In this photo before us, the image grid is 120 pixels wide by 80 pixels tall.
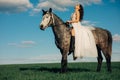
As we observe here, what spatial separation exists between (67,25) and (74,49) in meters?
1.27

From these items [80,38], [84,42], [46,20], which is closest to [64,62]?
[80,38]

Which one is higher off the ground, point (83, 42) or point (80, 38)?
point (80, 38)

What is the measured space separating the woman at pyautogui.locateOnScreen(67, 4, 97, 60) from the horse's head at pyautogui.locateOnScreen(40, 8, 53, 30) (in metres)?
1.13

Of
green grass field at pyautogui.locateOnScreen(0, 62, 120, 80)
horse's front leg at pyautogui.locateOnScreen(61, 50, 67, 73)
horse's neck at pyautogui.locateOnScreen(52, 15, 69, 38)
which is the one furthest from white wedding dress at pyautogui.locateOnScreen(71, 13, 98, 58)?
green grass field at pyautogui.locateOnScreen(0, 62, 120, 80)

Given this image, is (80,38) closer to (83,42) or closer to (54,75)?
(83,42)

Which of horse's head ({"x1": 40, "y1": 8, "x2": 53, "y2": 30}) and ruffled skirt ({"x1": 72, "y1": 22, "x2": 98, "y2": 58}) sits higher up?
horse's head ({"x1": 40, "y1": 8, "x2": 53, "y2": 30})

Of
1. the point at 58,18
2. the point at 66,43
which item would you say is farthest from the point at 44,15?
the point at 66,43

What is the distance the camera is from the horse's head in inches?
471

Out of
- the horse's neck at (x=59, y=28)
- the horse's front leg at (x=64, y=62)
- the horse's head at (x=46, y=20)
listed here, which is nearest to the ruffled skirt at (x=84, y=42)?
the horse's neck at (x=59, y=28)

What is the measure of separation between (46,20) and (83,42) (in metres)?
2.34

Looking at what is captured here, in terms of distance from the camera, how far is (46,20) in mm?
12117

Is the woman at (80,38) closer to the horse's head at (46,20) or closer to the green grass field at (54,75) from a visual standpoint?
the green grass field at (54,75)

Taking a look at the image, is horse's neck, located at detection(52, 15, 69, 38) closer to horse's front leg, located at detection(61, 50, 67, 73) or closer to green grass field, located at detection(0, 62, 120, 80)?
horse's front leg, located at detection(61, 50, 67, 73)

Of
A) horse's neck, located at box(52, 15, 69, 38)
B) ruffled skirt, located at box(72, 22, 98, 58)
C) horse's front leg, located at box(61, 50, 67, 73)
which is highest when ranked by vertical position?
horse's neck, located at box(52, 15, 69, 38)
